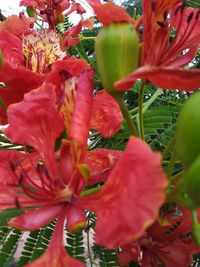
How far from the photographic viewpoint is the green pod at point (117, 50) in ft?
2.52

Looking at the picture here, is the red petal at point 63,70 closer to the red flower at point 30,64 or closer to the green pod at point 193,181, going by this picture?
the red flower at point 30,64

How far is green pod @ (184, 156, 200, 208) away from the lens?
25.4 inches

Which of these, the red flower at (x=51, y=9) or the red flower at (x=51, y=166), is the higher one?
the red flower at (x=51, y=9)

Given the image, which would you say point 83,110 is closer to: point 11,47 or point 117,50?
point 117,50

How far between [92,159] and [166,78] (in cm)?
29

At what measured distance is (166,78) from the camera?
2.43 feet

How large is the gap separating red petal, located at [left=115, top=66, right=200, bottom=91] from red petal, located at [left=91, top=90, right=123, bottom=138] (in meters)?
0.28

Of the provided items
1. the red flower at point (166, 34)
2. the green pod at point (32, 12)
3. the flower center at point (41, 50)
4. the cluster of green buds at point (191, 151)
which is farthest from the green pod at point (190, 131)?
the green pod at point (32, 12)

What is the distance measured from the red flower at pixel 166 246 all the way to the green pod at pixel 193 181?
0.21 metres

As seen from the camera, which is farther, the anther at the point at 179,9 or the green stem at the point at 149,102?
the green stem at the point at 149,102

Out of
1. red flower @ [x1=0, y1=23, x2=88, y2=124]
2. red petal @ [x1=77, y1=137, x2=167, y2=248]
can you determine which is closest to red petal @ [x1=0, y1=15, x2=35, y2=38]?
red flower @ [x1=0, y1=23, x2=88, y2=124]

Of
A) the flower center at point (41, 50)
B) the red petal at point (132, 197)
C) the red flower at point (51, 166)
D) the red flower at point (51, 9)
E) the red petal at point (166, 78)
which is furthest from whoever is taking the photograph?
the red flower at point (51, 9)

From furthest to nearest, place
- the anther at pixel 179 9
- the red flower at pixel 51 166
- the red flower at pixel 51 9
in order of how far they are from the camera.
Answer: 1. the red flower at pixel 51 9
2. the anther at pixel 179 9
3. the red flower at pixel 51 166

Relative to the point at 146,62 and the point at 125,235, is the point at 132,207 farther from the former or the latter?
the point at 146,62
